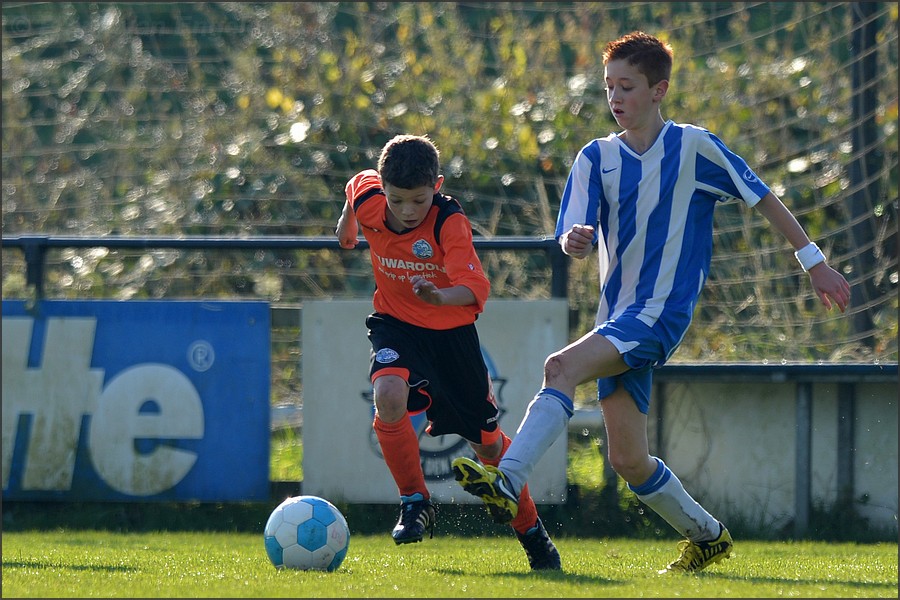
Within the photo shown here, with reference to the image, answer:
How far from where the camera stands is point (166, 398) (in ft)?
22.6

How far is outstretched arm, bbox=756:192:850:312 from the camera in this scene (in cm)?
429

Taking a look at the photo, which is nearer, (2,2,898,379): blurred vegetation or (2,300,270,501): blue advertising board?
(2,300,270,501): blue advertising board

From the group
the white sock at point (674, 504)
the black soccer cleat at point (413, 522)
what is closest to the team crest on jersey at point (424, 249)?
the black soccer cleat at point (413, 522)

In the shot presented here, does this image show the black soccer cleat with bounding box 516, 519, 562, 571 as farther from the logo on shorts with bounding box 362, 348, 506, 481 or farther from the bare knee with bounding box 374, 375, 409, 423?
the logo on shorts with bounding box 362, 348, 506, 481

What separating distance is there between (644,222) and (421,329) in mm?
1009

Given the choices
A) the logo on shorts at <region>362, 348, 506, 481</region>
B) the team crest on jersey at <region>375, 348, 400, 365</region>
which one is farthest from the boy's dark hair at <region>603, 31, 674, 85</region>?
the logo on shorts at <region>362, 348, 506, 481</region>

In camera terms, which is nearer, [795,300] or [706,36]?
[795,300]

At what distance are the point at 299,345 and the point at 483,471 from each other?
3.71 meters

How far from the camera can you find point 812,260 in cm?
436

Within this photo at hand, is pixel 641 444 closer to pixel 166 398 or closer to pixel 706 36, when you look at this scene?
pixel 166 398

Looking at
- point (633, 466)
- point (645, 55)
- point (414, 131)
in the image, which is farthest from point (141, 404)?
point (414, 131)

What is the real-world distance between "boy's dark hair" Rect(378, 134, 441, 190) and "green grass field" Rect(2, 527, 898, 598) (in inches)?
57.6

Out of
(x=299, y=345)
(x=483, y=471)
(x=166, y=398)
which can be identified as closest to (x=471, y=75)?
(x=299, y=345)

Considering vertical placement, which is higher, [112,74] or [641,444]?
[112,74]
